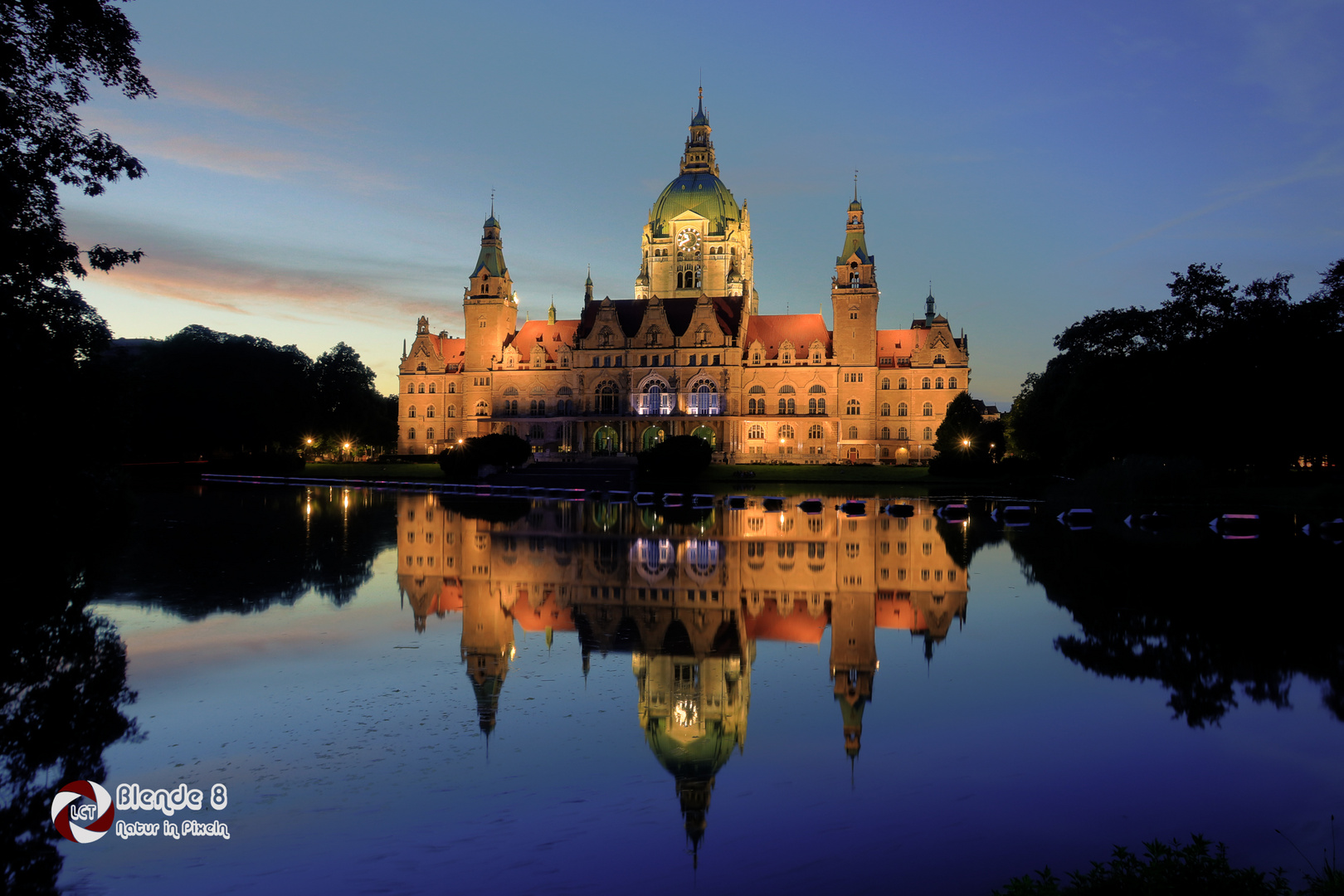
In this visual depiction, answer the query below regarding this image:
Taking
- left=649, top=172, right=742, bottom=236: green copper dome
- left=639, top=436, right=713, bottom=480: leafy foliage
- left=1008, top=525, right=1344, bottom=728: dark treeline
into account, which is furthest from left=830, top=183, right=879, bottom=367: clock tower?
left=1008, top=525, right=1344, bottom=728: dark treeline

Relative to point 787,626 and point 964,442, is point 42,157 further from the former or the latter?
point 964,442

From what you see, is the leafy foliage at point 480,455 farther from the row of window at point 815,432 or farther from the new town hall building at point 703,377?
the row of window at point 815,432

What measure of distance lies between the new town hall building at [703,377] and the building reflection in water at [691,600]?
191 feet

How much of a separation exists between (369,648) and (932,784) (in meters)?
9.22

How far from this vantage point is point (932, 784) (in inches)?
369

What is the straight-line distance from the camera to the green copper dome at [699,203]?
114 meters

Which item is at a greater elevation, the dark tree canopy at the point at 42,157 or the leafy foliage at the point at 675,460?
the dark tree canopy at the point at 42,157

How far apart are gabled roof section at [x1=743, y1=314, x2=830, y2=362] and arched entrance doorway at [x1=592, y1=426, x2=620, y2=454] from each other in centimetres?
1639

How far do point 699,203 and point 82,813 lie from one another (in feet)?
365

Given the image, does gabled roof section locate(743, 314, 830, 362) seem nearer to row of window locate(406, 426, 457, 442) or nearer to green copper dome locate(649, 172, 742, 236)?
green copper dome locate(649, 172, 742, 236)

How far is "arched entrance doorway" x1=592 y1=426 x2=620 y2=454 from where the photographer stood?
98.2 m

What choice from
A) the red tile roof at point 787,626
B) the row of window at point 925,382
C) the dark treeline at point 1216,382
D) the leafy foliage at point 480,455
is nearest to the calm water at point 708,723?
the red tile roof at point 787,626

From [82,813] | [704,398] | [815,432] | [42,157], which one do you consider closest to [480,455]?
[704,398]

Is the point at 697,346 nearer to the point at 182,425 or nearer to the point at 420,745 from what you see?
the point at 182,425
